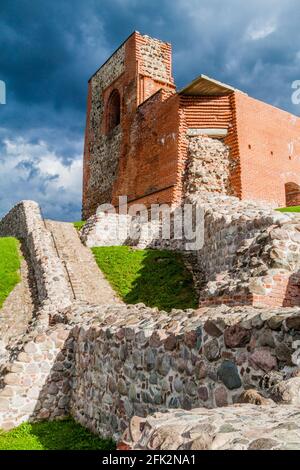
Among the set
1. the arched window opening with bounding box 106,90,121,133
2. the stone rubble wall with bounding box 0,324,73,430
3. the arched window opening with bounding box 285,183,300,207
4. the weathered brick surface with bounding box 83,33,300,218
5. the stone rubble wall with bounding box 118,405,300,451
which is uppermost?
the arched window opening with bounding box 106,90,121,133

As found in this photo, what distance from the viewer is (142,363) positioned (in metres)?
5.71

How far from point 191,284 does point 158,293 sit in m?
1.13

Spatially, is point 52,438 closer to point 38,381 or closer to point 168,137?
point 38,381

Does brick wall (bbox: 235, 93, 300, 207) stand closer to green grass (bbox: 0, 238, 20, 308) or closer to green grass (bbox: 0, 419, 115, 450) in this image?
green grass (bbox: 0, 238, 20, 308)

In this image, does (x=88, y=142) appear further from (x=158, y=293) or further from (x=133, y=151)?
(x=158, y=293)

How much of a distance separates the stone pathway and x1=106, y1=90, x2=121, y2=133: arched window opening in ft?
37.5

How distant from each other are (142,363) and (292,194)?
19413 mm

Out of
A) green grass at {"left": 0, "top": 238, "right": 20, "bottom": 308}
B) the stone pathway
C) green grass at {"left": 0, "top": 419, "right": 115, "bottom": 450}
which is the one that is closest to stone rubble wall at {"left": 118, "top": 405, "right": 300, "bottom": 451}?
green grass at {"left": 0, "top": 419, "right": 115, "bottom": 450}

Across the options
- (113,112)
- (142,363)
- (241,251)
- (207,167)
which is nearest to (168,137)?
(207,167)

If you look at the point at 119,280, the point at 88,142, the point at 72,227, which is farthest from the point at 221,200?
the point at 88,142

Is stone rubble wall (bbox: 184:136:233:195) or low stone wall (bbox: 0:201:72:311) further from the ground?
stone rubble wall (bbox: 184:136:233:195)

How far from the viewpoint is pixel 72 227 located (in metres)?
21.0

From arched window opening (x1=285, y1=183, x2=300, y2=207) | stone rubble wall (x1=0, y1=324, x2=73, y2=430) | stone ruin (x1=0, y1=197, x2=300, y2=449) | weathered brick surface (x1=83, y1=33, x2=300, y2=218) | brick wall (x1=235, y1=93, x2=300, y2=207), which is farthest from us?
arched window opening (x1=285, y1=183, x2=300, y2=207)

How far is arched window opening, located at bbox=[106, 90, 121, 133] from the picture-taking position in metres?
29.3
